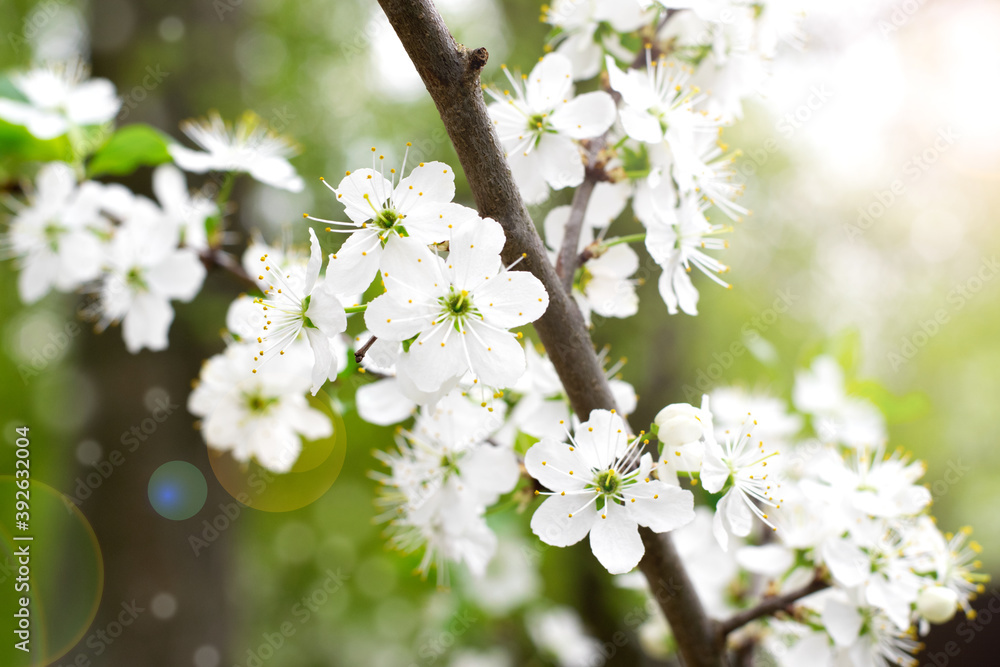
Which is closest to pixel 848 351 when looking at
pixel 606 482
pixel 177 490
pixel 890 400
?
pixel 890 400

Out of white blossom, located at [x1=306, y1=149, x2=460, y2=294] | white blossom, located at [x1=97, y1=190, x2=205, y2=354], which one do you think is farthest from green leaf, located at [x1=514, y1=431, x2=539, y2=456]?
white blossom, located at [x1=97, y1=190, x2=205, y2=354]

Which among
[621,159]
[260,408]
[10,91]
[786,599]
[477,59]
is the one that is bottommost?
[786,599]

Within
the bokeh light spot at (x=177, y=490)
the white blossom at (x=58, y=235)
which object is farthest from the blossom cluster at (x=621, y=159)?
the bokeh light spot at (x=177, y=490)

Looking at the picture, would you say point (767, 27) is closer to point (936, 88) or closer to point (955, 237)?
point (936, 88)

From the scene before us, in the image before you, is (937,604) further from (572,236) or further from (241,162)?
(241,162)

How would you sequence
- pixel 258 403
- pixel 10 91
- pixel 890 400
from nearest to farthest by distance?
pixel 258 403
pixel 10 91
pixel 890 400

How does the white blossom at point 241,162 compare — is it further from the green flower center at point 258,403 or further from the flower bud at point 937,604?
the flower bud at point 937,604

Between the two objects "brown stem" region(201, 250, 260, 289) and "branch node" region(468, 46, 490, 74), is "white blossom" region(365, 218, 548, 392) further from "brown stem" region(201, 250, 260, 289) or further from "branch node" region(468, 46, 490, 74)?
"brown stem" region(201, 250, 260, 289)
